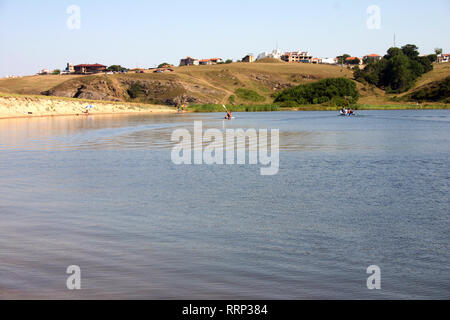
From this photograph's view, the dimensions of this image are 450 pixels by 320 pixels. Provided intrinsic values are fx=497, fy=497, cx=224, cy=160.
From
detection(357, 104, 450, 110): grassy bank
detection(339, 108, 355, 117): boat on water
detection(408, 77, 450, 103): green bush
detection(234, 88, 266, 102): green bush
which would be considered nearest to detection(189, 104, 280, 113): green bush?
detection(357, 104, 450, 110): grassy bank

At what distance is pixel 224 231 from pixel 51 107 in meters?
96.3

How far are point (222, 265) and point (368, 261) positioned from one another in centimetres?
286

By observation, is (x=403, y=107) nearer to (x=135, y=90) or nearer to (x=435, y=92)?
(x=435, y=92)

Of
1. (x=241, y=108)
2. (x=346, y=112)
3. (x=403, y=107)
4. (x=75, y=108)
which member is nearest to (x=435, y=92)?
(x=403, y=107)

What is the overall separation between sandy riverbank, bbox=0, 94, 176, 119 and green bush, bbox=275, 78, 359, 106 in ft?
161

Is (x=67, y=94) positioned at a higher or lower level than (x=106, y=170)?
higher

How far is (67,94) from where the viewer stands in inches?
7210

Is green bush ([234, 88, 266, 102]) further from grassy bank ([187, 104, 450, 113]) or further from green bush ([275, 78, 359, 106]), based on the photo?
grassy bank ([187, 104, 450, 113])

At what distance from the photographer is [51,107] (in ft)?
331

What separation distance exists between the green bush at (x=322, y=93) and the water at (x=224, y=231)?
448ft

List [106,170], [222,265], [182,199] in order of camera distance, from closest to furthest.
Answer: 1. [222,265]
2. [182,199]
3. [106,170]

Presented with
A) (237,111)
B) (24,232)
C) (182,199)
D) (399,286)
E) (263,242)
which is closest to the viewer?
(399,286)
